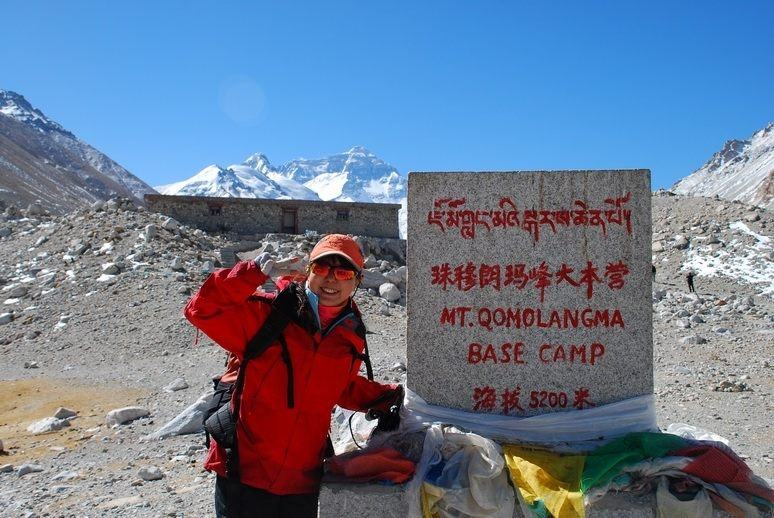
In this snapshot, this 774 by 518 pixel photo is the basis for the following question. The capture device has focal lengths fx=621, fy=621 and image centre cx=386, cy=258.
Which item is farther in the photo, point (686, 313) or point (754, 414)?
point (686, 313)

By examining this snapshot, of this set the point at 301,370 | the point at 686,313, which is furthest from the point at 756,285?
the point at 301,370

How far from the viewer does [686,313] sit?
14875 millimetres

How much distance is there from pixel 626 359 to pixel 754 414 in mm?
5013

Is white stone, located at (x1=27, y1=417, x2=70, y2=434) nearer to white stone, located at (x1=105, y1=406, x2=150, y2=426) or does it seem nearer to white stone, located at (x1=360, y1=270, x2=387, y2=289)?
white stone, located at (x1=105, y1=406, x2=150, y2=426)

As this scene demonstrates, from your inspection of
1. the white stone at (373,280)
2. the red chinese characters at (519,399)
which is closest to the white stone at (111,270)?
the white stone at (373,280)

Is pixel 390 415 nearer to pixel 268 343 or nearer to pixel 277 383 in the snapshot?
pixel 277 383

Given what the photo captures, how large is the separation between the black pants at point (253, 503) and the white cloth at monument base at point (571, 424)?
894 mm

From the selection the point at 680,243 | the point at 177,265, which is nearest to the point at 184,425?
the point at 177,265

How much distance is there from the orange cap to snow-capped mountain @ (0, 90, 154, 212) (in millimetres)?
44892

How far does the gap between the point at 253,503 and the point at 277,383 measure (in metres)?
0.55

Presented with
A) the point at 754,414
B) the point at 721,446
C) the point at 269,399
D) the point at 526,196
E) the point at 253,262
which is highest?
the point at 526,196

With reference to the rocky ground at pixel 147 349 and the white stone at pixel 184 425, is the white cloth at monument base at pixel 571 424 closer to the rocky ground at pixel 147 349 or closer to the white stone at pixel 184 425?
the rocky ground at pixel 147 349

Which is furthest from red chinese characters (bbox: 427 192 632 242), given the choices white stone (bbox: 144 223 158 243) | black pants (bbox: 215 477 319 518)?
white stone (bbox: 144 223 158 243)

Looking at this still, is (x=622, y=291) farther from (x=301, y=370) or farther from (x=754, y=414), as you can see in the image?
(x=754, y=414)
